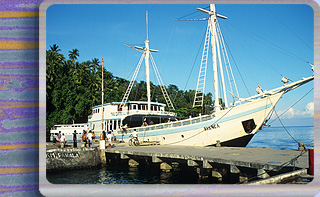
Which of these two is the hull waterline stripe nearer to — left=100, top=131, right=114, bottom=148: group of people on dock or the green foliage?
the green foliage

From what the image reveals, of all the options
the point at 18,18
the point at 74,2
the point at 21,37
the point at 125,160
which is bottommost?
the point at 125,160

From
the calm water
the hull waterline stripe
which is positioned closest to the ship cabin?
the hull waterline stripe

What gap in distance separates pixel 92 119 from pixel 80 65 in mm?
8899

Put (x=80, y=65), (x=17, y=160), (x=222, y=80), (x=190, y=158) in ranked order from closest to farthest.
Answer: (x=17, y=160) < (x=190, y=158) < (x=222, y=80) < (x=80, y=65)

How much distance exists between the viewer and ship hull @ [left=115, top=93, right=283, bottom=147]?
14.7m

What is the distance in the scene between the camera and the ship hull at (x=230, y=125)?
1474 centimetres

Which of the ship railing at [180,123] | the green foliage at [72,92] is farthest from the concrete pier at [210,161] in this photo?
the ship railing at [180,123]

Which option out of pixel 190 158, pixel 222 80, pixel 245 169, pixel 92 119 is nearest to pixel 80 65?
pixel 92 119

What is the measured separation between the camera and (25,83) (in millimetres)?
5301

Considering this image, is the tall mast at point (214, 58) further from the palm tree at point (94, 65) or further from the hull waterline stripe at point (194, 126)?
the palm tree at point (94, 65)

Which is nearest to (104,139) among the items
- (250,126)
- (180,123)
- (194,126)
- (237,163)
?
(180,123)

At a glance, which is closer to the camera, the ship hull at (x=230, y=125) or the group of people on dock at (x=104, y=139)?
the group of people on dock at (x=104, y=139)

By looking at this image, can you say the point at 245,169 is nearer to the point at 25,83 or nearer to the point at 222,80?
the point at 25,83

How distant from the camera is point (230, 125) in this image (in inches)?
592
